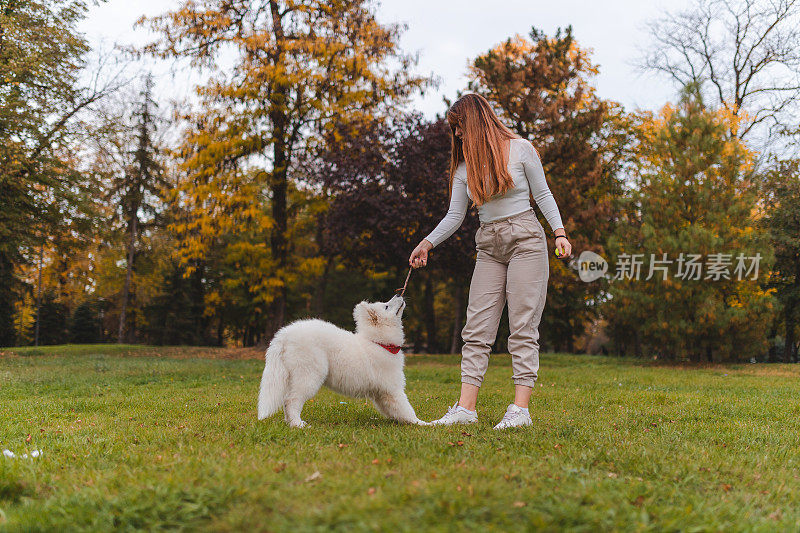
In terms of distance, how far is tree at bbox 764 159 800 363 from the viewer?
759 inches

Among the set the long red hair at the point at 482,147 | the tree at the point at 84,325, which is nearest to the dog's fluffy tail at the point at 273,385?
the long red hair at the point at 482,147

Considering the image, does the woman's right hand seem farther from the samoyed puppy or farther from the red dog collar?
the red dog collar

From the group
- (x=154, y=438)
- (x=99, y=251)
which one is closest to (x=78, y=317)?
(x=99, y=251)

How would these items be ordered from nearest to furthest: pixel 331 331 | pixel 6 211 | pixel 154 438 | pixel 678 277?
pixel 154 438
pixel 331 331
pixel 678 277
pixel 6 211

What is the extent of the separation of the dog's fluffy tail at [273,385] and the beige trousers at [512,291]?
135 cm

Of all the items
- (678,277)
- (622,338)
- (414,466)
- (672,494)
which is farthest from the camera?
(622,338)

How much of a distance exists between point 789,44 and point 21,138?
85.2 feet

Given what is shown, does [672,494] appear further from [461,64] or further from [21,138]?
[461,64]

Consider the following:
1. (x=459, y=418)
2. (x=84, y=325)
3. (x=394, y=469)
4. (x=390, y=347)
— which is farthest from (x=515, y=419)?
(x=84, y=325)

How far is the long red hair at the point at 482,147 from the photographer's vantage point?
4.14m

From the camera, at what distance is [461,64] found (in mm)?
20875

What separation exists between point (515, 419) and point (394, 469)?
5.50 ft

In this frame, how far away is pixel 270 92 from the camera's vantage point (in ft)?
47.4

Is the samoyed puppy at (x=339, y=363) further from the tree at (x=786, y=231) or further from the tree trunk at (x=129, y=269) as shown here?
the tree trunk at (x=129, y=269)
